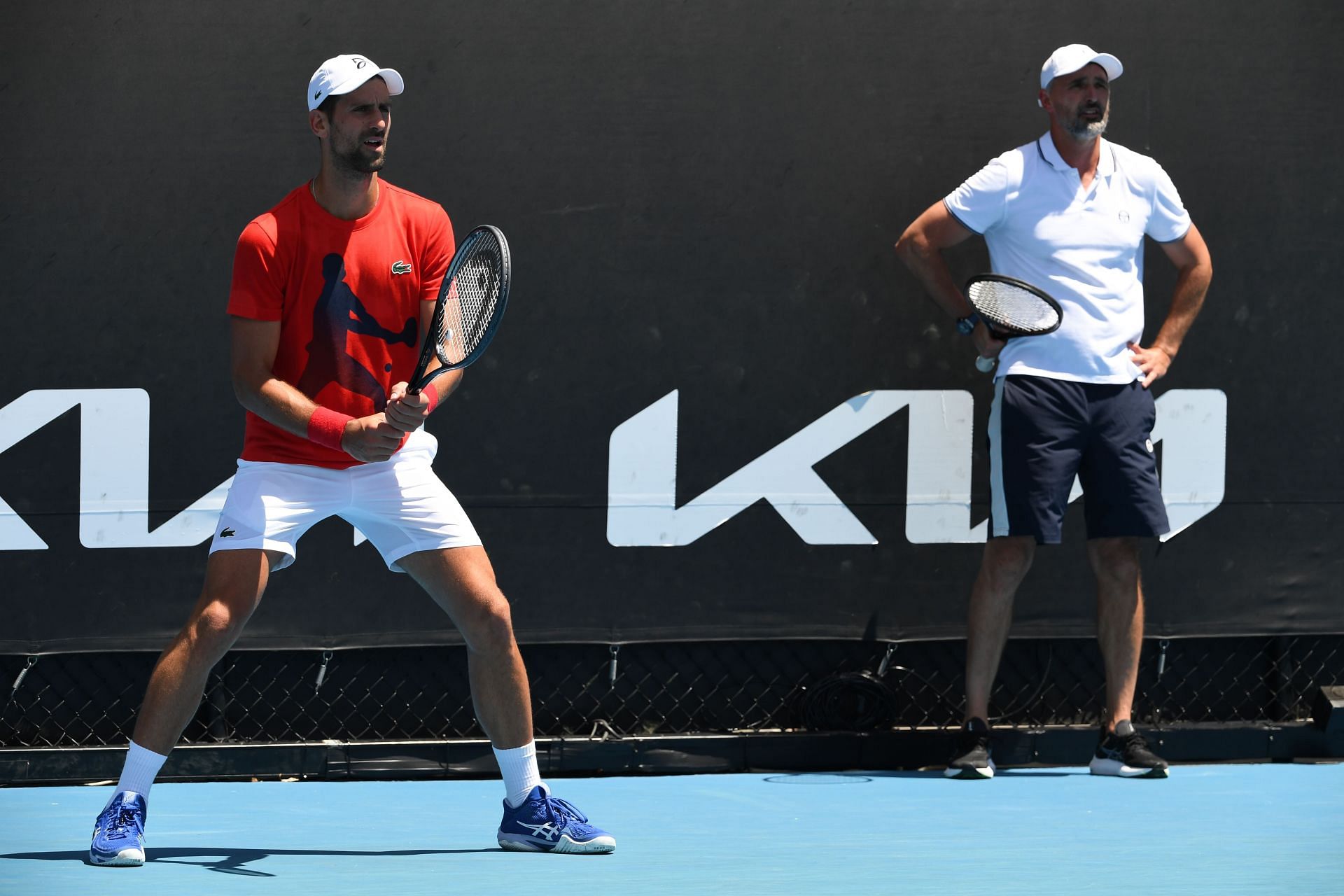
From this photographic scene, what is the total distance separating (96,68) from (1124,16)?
260 cm

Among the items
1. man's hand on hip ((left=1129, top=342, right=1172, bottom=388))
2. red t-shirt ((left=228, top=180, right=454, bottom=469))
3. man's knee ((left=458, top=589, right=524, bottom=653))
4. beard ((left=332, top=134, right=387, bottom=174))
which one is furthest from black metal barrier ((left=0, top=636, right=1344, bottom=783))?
beard ((left=332, top=134, right=387, bottom=174))

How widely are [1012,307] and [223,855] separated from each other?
88.8 inches

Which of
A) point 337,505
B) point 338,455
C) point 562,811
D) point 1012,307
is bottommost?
point 562,811

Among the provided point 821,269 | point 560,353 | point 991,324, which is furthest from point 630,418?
point 991,324

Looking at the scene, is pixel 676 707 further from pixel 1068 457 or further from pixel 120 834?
pixel 120 834

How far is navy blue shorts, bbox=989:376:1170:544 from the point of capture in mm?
4773

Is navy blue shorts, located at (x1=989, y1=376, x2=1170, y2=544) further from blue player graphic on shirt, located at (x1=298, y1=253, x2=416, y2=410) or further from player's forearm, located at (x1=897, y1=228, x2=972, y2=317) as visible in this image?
blue player graphic on shirt, located at (x1=298, y1=253, x2=416, y2=410)

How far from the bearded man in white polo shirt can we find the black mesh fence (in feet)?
0.94

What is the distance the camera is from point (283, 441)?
12.6 feet

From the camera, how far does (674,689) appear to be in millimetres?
4988

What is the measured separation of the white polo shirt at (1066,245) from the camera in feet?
15.7

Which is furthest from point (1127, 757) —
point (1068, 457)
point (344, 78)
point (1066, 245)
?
point (344, 78)

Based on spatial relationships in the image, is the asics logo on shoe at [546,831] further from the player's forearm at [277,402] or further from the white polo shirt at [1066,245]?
the white polo shirt at [1066,245]

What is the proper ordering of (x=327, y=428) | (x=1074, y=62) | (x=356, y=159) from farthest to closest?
(x=1074, y=62) < (x=356, y=159) < (x=327, y=428)
